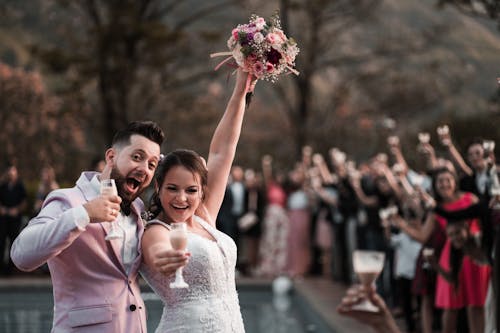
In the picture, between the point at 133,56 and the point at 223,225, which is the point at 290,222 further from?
the point at 133,56

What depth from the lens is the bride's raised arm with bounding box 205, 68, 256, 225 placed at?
476 cm

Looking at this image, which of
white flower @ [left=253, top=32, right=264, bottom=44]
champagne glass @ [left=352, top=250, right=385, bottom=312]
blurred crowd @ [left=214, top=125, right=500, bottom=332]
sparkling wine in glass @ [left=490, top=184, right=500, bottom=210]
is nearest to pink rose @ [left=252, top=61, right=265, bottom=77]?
white flower @ [left=253, top=32, right=264, bottom=44]

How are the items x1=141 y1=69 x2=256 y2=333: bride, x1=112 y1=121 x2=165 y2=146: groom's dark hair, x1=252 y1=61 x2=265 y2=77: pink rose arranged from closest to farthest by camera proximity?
x1=112 y1=121 x2=165 y2=146: groom's dark hair < x1=141 y1=69 x2=256 y2=333: bride < x1=252 y1=61 x2=265 y2=77: pink rose

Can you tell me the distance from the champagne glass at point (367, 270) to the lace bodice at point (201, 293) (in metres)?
1.82

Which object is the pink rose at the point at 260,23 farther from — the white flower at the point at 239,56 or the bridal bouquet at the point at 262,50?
the white flower at the point at 239,56

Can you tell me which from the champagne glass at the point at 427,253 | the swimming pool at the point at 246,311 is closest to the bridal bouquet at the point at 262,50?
the champagne glass at the point at 427,253

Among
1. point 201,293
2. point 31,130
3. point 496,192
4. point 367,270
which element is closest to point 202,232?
point 201,293

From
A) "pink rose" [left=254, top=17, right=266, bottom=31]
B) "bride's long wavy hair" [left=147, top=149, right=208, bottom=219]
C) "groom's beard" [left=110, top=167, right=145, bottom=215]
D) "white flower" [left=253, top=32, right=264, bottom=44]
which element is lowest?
"groom's beard" [left=110, top=167, right=145, bottom=215]

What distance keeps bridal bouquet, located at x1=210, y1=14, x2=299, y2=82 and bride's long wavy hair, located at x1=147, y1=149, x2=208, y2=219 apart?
1.98 ft

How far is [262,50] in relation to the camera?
4.89 meters

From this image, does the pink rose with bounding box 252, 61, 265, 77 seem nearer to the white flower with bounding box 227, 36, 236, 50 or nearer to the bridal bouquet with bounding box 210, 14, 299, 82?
the bridal bouquet with bounding box 210, 14, 299, 82

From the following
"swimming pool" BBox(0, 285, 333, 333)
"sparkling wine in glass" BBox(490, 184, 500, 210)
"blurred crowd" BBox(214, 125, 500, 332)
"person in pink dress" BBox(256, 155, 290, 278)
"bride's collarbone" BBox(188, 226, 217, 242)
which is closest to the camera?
"bride's collarbone" BBox(188, 226, 217, 242)

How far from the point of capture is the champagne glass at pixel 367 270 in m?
6.22

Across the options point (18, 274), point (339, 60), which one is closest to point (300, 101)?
point (339, 60)
